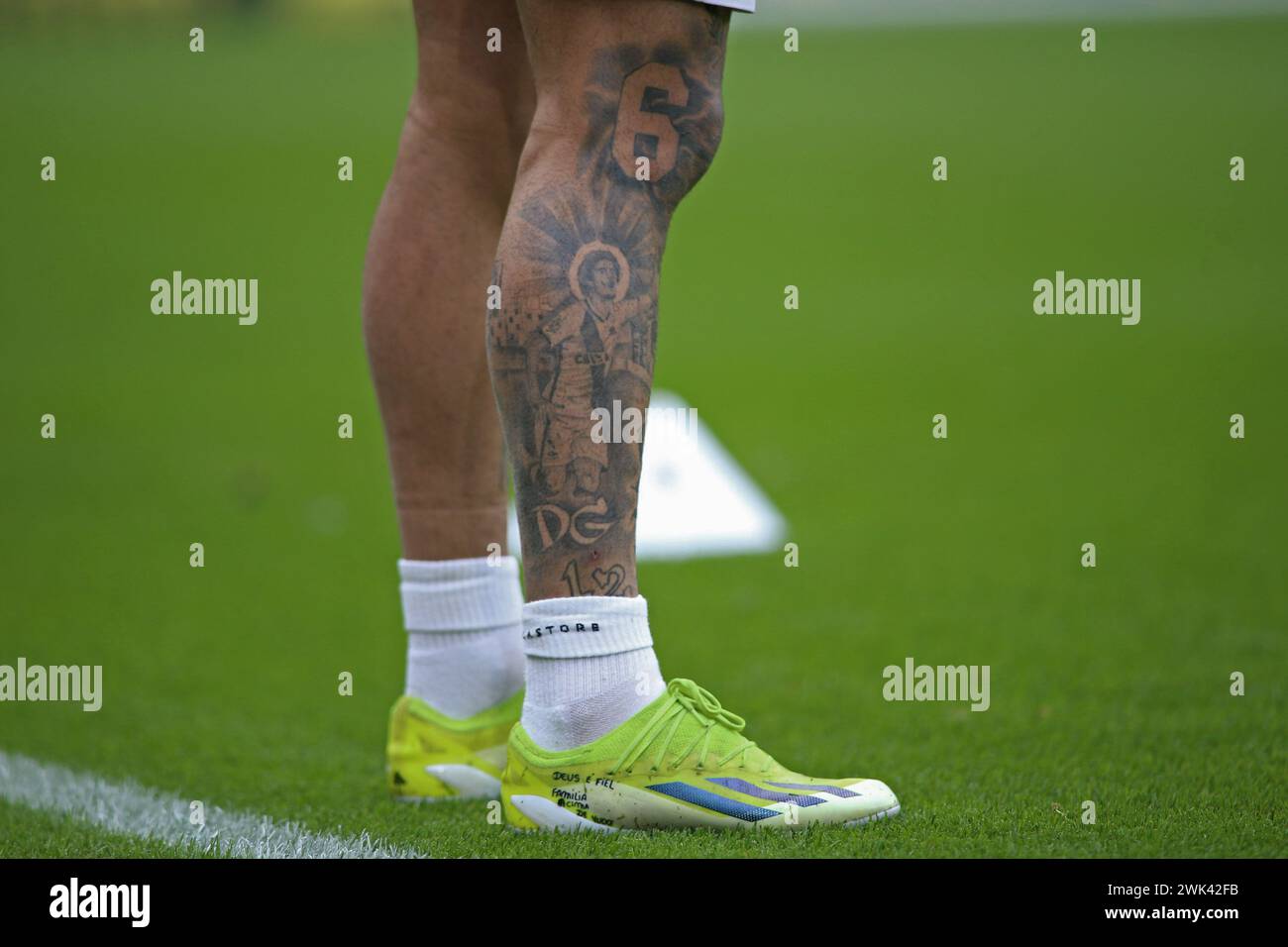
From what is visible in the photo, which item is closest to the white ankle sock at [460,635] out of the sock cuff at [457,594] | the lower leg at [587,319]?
the sock cuff at [457,594]

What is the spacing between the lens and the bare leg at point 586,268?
1.45 metres

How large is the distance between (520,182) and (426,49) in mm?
326

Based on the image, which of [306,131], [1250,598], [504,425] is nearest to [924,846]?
[504,425]

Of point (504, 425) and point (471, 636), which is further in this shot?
point (471, 636)

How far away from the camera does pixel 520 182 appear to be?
4.90 feet

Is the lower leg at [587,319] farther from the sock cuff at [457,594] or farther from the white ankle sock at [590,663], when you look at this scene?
the sock cuff at [457,594]

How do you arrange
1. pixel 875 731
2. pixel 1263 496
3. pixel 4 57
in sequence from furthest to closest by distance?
pixel 4 57, pixel 1263 496, pixel 875 731

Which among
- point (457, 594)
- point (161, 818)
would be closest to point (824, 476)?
point (457, 594)

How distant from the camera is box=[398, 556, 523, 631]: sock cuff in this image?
1.73 meters

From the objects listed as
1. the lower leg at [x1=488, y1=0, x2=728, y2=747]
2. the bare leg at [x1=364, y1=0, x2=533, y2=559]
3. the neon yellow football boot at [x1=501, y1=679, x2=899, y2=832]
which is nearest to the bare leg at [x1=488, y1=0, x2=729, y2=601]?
the lower leg at [x1=488, y1=0, x2=728, y2=747]

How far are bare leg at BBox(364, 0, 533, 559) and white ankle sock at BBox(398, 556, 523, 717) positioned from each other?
24mm

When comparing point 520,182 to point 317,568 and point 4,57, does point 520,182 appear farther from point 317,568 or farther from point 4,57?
point 4,57

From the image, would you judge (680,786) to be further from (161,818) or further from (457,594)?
(161,818)

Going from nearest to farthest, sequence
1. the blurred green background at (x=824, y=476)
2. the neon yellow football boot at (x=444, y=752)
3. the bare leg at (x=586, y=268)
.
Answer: the bare leg at (x=586, y=268), the neon yellow football boot at (x=444, y=752), the blurred green background at (x=824, y=476)
